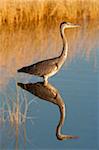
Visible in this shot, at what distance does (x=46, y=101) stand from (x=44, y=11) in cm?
299

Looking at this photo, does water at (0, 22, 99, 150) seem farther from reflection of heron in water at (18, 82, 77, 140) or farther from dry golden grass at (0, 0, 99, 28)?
dry golden grass at (0, 0, 99, 28)

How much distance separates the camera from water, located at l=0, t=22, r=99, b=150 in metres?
3.93

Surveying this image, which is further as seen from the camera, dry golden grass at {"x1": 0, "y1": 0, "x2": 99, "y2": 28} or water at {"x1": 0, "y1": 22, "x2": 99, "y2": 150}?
dry golden grass at {"x1": 0, "y1": 0, "x2": 99, "y2": 28}

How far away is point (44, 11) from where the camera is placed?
7156 mm

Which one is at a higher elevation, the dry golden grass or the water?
the dry golden grass

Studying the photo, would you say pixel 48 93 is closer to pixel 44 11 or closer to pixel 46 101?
pixel 46 101

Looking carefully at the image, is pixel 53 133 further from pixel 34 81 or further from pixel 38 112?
pixel 34 81

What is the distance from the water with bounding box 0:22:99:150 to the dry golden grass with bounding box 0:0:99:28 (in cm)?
85

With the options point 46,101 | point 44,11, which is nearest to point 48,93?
point 46,101

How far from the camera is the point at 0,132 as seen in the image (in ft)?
13.3

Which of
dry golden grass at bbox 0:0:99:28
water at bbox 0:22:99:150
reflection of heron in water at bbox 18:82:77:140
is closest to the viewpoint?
water at bbox 0:22:99:150

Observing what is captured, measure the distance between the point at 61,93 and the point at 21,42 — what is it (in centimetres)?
170

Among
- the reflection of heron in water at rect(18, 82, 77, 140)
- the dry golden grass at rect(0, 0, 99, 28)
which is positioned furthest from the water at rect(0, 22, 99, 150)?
the dry golden grass at rect(0, 0, 99, 28)

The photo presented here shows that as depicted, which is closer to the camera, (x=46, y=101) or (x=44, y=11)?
(x=46, y=101)
